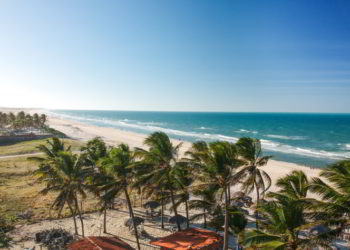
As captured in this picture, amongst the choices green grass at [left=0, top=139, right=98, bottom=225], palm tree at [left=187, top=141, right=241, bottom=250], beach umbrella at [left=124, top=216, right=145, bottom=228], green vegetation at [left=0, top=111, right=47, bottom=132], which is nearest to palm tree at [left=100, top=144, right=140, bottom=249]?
beach umbrella at [left=124, top=216, right=145, bottom=228]

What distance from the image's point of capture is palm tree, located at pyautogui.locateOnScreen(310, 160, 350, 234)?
7438 millimetres

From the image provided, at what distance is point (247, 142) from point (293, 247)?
7.62 m

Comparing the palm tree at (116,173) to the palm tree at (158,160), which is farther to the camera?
the palm tree at (158,160)

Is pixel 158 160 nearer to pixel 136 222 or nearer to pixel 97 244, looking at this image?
pixel 97 244

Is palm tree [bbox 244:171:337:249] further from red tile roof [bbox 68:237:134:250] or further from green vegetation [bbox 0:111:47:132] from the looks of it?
green vegetation [bbox 0:111:47:132]

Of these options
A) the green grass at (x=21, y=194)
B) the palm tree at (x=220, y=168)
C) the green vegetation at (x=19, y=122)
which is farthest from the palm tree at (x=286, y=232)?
the green vegetation at (x=19, y=122)

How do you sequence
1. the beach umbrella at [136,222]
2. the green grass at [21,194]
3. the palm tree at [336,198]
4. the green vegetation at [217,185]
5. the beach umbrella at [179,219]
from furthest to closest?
the green grass at [21,194]
the beach umbrella at [136,222]
the beach umbrella at [179,219]
the green vegetation at [217,185]
the palm tree at [336,198]

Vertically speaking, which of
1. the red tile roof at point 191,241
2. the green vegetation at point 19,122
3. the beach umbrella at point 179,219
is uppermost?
the green vegetation at point 19,122

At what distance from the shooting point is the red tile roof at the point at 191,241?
1278 cm

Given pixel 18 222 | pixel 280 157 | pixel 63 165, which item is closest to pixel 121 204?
pixel 18 222

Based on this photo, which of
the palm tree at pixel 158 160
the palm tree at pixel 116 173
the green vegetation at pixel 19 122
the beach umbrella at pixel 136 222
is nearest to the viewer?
the palm tree at pixel 116 173

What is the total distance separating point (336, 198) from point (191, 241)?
842 cm

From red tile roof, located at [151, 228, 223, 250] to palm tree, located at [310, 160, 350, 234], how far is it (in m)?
7.01

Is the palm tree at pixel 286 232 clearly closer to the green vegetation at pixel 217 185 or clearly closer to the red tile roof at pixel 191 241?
the green vegetation at pixel 217 185
